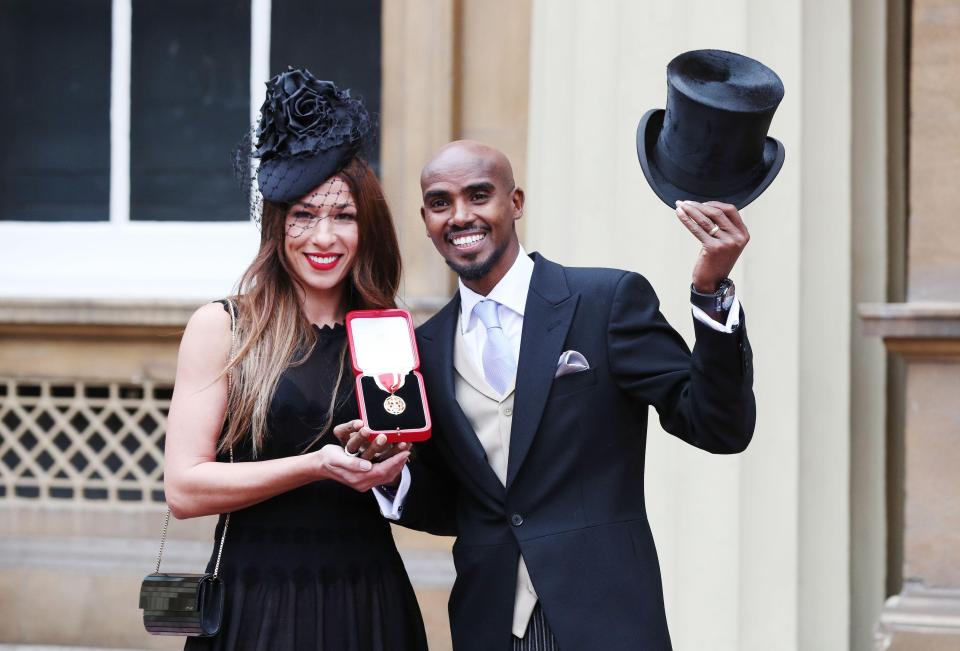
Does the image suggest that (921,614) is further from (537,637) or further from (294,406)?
(294,406)

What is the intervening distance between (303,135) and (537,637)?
133 centimetres

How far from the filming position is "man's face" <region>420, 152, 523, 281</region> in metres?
3.17

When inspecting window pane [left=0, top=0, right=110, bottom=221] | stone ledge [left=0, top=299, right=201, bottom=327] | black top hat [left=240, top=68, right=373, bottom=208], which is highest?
window pane [left=0, top=0, right=110, bottom=221]

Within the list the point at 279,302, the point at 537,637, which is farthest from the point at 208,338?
the point at 537,637

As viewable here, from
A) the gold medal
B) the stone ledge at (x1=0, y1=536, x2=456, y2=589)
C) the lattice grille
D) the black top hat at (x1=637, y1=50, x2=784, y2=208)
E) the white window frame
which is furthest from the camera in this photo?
the white window frame

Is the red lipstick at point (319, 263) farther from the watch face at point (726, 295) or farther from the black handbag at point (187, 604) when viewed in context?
the watch face at point (726, 295)

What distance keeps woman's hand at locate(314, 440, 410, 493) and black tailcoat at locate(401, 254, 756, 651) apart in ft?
0.63

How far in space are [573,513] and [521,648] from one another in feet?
1.05

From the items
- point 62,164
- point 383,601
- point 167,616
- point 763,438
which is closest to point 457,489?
point 383,601

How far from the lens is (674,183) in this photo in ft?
9.39

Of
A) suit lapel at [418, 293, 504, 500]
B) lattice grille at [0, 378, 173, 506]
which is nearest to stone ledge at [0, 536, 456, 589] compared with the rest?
lattice grille at [0, 378, 173, 506]

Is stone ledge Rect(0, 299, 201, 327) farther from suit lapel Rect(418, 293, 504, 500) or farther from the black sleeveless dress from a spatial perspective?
suit lapel Rect(418, 293, 504, 500)

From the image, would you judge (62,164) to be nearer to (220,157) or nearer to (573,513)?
(220,157)

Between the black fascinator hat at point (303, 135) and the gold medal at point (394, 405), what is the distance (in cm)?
61
